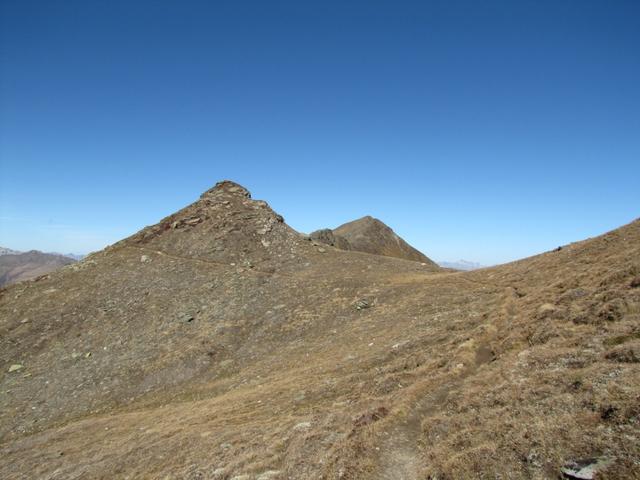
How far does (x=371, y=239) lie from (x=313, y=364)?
93869 millimetres

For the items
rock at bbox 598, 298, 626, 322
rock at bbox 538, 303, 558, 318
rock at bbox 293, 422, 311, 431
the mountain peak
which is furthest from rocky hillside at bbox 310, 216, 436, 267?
A: rock at bbox 293, 422, 311, 431

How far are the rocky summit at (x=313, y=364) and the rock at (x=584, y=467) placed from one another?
4 cm

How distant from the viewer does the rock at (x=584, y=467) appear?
7.47 m

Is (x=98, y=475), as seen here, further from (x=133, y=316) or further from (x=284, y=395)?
(x=133, y=316)

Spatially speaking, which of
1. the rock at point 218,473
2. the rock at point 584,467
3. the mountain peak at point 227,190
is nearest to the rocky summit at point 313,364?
the rock at point 584,467

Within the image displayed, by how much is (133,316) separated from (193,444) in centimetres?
2436

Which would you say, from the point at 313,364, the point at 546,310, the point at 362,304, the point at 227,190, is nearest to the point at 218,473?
the point at 313,364

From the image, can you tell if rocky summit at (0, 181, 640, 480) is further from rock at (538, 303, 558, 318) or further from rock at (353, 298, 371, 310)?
rock at (353, 298, 371, 310)

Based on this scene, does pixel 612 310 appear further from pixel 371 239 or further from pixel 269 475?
pixel 371 239

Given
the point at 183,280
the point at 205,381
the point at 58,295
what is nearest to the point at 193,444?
the point at 205,381

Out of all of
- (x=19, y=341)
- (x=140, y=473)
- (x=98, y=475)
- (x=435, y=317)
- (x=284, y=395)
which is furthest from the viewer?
(x=19, y=341)

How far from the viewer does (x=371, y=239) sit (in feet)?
382

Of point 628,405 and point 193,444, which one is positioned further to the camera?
point 193,444

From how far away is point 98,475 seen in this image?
54.3ft
